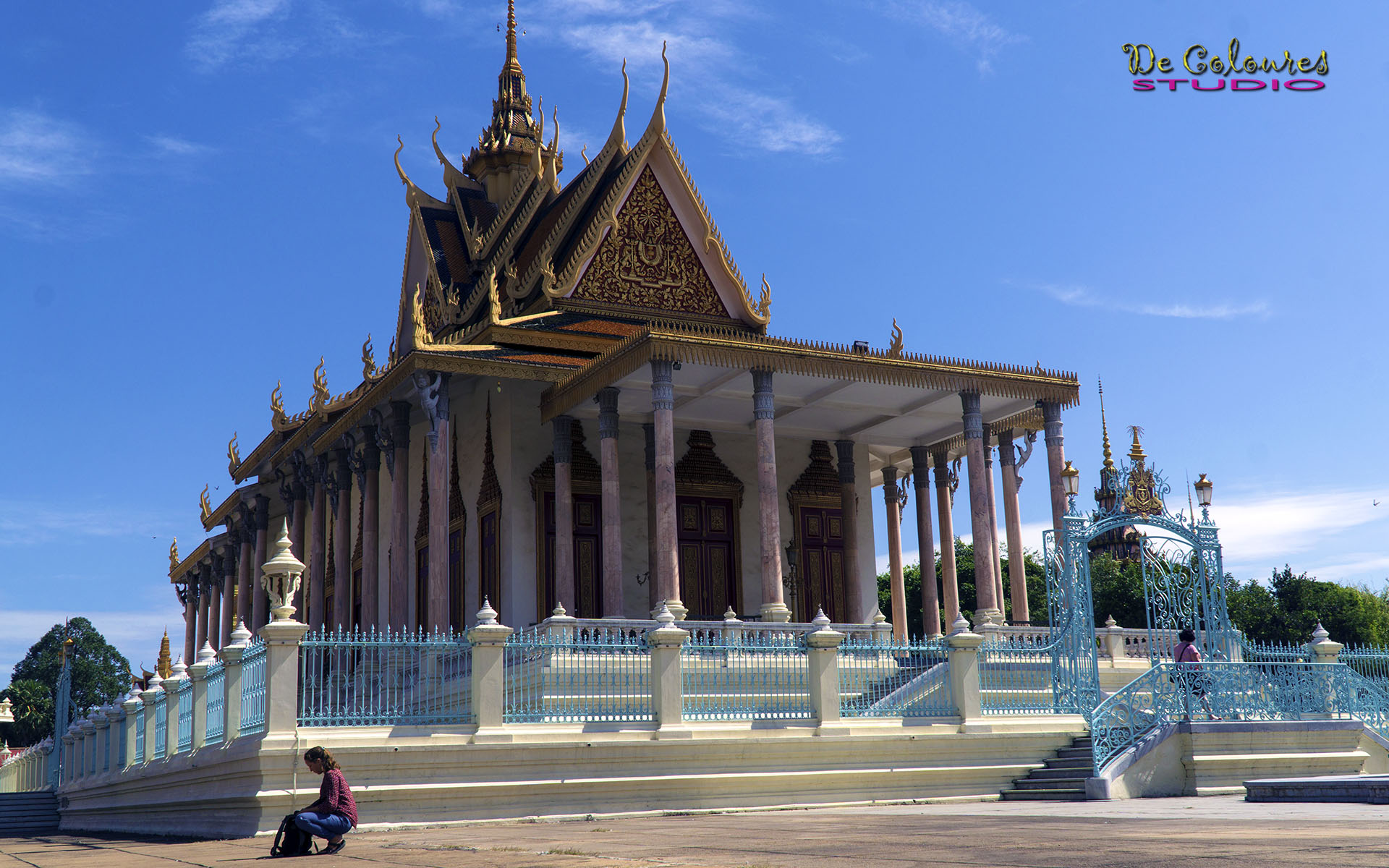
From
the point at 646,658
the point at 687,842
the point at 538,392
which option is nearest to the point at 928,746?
the point at 646,658

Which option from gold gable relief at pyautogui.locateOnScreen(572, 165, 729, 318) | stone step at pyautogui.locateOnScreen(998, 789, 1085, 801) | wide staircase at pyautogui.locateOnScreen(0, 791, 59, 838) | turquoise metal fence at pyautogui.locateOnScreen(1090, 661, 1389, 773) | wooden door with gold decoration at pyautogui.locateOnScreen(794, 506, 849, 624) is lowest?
wide staircase at pyautogui.locateOnScreen(0, 791, 59, 838)

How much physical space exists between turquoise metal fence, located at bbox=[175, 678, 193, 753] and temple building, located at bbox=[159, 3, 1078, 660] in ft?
16.2

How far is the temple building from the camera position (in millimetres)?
20953

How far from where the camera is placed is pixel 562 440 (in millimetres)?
22953

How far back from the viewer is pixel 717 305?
86.9 ft

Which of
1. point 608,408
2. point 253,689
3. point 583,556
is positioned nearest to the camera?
point 253,689

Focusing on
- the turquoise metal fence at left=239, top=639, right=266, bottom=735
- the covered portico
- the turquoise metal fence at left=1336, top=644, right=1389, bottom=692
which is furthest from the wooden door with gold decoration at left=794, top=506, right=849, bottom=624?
the turquoise metal fence at left=239, top=639, right=266, bottom=735

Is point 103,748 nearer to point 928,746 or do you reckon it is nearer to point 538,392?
point 538,392

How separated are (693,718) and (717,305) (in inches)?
525

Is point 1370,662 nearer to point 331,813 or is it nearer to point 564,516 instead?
point 564,516

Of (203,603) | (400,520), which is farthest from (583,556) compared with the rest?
(203,603)

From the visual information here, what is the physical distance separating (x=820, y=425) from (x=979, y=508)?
490 centimetres

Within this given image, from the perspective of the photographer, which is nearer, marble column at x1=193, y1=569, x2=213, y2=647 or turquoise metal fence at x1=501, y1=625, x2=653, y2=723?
turquoise metal fence at x1=501, y1=625, x2=653, y2=723

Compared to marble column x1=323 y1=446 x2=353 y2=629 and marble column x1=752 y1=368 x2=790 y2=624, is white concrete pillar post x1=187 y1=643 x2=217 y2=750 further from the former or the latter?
marble column x1=323 y1=446 x2=353 y2=629
